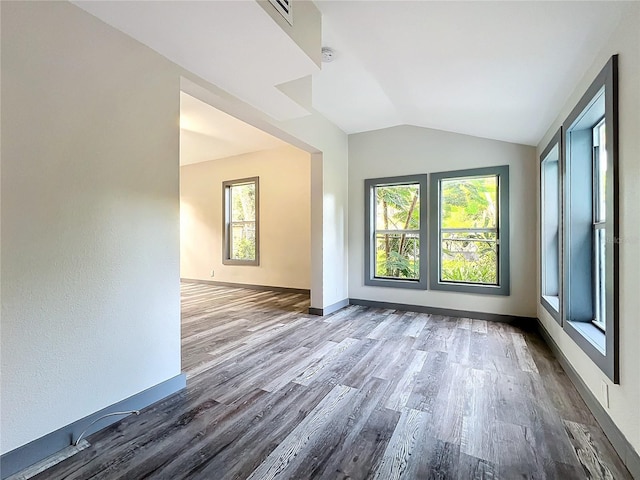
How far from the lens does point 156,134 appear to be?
2.00 m

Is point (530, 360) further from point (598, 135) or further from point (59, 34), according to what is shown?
point (59, 34)

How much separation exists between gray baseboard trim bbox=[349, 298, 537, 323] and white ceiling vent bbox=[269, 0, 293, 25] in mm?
3779

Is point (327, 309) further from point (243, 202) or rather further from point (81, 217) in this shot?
point (243, 202)

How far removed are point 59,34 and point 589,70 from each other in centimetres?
308

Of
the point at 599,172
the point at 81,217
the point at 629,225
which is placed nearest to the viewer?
the point at 629,225

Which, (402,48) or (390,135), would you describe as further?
(390,135)

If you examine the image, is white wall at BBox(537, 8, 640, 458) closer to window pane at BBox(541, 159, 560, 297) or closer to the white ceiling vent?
A: the white ceiling vent

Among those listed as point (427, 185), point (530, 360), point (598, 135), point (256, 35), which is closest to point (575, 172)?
point (598, 135)

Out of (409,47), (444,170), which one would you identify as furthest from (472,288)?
(409,47)

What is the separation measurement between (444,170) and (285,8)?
10.2 ft

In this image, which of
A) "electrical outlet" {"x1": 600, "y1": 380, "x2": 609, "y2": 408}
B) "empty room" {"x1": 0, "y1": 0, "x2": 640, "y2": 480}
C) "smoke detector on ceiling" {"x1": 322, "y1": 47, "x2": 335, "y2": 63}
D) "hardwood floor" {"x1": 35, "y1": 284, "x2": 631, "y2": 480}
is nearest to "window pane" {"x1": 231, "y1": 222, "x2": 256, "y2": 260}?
"empty room" {"x1": 0, "y1": 0, "x2": 640, "y2": 480}

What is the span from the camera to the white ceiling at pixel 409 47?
1616 mm

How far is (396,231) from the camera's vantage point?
4633 mm

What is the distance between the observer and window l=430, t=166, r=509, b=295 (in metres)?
3.88
